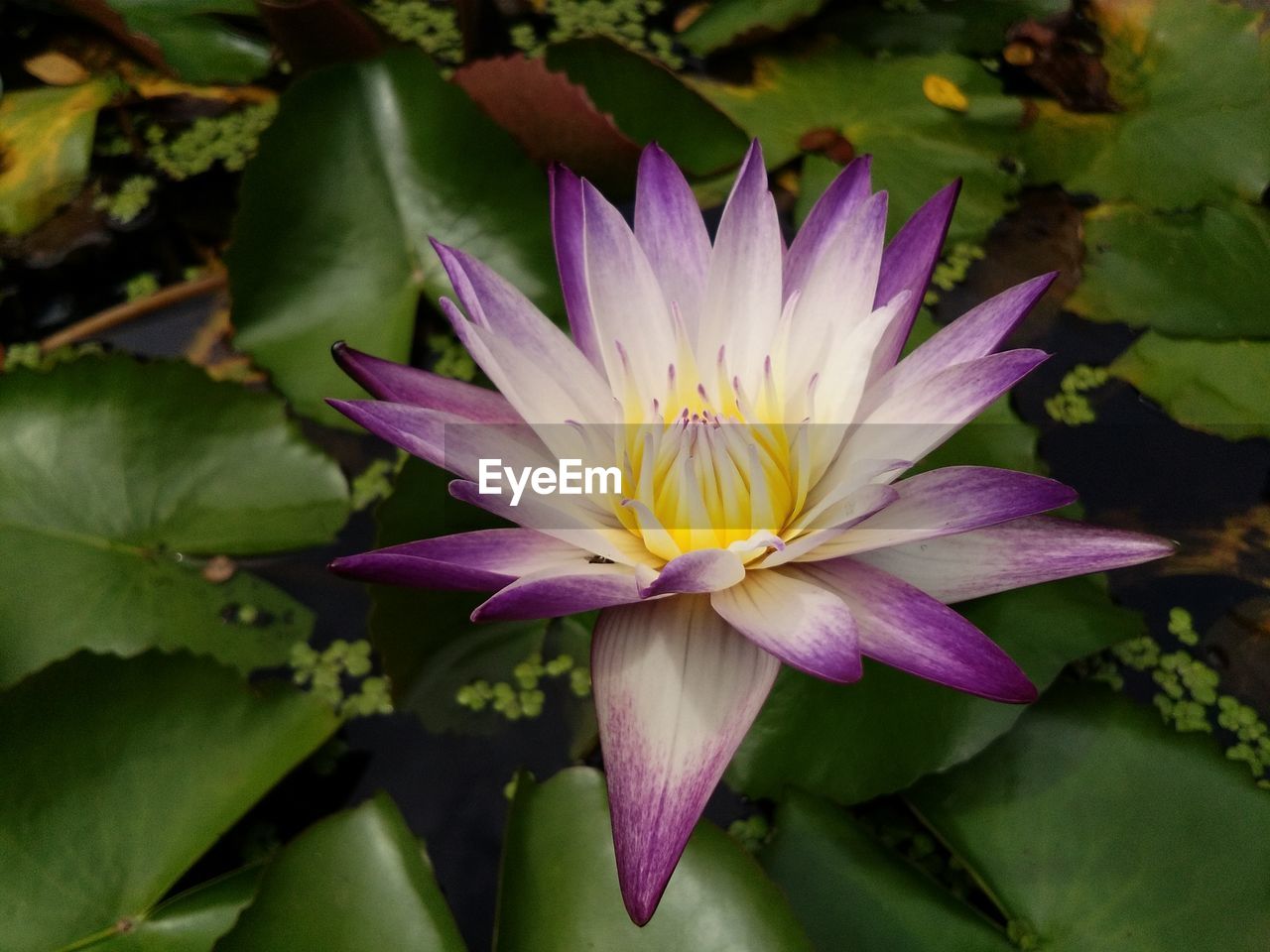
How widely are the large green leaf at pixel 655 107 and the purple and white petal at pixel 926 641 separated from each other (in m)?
1.22

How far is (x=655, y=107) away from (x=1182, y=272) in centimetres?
112

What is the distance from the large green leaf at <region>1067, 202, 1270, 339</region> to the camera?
179 cm

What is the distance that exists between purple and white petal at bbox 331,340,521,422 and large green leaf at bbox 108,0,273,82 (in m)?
1.51

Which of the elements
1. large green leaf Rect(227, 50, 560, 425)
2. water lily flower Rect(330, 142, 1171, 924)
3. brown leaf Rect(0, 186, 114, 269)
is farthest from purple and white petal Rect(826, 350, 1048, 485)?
brown leaf Rect(0, 186, 114, 269)

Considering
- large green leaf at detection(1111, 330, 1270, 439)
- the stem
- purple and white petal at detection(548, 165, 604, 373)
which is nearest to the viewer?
purple and white petal at detection(548, 165, 604, 373)

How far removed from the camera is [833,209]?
1.24 meters

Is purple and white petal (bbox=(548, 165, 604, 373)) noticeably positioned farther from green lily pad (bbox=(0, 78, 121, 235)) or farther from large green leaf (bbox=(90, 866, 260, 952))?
green lily pad (bbox=(0, 78, 121, 235))

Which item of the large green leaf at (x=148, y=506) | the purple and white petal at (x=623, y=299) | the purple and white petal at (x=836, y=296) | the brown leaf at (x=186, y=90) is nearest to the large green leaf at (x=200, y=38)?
the brown leaf at (x=186, y=90)

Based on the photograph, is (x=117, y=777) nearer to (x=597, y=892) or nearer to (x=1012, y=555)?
(x=597, y=892)

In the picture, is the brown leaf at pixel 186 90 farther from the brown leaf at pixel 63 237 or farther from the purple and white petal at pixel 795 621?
the purple and white petal at pixel 795 621

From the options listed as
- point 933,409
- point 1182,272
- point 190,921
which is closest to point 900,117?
point 1182,272

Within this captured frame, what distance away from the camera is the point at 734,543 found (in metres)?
1.08

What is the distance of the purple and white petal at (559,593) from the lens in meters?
0.94

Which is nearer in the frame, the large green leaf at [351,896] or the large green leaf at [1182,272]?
the large green leaf at [351,896]
